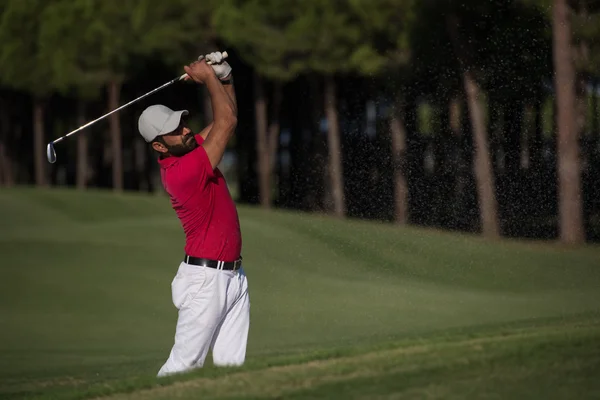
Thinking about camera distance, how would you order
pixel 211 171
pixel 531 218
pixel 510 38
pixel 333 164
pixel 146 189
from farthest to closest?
pixel 146 189, pixel 333 164, pixel 531 218, pixel 510 38, pixel 211 171

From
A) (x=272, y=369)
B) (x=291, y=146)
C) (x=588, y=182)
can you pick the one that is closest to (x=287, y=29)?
(x=588, y=182)

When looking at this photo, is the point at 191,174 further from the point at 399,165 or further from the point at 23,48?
the point at 23,48

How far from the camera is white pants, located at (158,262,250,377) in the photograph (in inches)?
316

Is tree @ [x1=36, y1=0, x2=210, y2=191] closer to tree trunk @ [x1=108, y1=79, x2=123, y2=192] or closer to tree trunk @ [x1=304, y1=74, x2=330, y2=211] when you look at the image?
tree trunk @ [x1=108, y1=79, x2=123, y2=192]

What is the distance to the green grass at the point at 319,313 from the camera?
7734mm

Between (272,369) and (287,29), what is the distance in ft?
96.0

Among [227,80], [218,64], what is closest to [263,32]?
[227,80]

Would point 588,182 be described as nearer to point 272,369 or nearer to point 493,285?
point 493,285

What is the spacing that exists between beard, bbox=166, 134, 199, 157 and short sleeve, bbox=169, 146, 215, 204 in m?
0.07

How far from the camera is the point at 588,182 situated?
107 feet

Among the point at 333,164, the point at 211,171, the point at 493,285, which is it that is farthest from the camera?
the point at 333,164

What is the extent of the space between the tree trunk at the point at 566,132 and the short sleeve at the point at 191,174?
63.6 ft

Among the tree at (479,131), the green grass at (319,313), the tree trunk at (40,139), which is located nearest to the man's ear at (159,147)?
the green grass at (319,313)

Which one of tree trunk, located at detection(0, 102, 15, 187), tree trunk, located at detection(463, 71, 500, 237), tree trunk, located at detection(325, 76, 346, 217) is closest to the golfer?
tree trunk, located at detection(463, 71, 500, 237)
